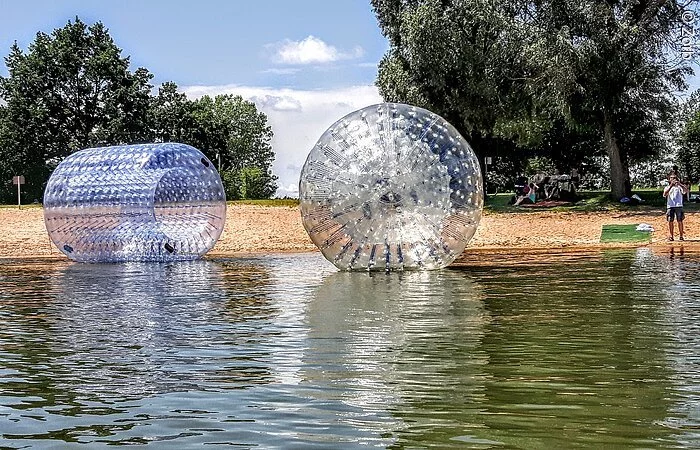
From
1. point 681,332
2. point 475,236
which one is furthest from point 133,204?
point 681,332

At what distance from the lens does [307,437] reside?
19.8 feet

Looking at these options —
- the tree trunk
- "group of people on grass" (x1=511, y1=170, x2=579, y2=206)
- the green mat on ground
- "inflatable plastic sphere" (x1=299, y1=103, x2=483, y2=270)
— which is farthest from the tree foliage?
"inflatable plastic sphere" (x1=299, y1=103, x2=483, y2=270)

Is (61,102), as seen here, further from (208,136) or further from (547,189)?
(547,189)

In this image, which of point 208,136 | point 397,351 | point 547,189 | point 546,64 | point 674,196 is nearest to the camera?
point 397,351

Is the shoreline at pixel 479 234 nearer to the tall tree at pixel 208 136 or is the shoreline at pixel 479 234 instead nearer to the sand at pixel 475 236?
the sand at pixel 475 236

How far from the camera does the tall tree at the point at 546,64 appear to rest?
1513 inches

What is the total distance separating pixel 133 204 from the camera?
71.2 feet

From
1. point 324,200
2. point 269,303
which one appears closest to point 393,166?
point 324,200

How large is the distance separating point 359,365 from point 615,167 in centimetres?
3603

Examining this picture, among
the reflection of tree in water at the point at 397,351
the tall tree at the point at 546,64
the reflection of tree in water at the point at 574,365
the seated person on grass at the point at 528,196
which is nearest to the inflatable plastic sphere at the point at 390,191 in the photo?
the reflection of tree in water at the point at 397,351

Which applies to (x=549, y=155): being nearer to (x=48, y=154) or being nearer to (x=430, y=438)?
(x=48, y=154)

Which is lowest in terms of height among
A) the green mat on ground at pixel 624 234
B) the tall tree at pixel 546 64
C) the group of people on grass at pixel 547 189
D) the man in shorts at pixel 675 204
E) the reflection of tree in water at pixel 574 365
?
the reflection of tree in water at pixel 574 365

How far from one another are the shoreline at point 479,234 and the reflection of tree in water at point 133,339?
829 cm

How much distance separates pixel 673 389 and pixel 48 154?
65457mm
